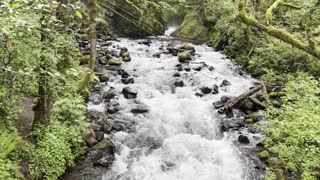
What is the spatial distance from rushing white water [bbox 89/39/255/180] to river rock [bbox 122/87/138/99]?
238 mm

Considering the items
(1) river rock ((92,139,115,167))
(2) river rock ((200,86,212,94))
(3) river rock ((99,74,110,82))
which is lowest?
(3) river rock ((99,74,110,82))

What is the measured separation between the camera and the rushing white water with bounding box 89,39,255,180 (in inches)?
344

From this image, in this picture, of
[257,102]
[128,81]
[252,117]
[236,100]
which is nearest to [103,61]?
[128,81]

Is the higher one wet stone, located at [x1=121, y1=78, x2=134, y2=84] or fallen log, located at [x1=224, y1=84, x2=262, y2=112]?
fallen log, located at [x1=224, y1=84, x2=262, y2=112]

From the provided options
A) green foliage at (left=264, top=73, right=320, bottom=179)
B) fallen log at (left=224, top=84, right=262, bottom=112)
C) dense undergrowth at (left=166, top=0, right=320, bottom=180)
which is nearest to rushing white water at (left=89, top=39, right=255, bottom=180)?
fallen log at (left=224, top=84, right=262, bottom=112)

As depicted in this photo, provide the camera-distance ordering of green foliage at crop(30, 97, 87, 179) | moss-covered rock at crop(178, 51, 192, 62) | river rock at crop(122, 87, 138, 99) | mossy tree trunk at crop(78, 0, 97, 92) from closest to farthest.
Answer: green foliage at crop(30, 97, 87, 179), mossy tree trunk at crop(78, 0, 97, 92), river rock at crop(122, 87, 138, 99), moss-covered rock at crop(178, 51, 192, 62)

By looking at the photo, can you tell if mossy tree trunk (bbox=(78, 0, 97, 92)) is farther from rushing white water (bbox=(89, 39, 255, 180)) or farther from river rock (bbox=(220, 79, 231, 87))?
river rock (bbox=(220, 79, 231, 87))

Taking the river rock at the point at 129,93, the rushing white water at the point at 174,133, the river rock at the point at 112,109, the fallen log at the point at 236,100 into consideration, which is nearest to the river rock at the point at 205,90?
the rushing white water at the point at 174,133

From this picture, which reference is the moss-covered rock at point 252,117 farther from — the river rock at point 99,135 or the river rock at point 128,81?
the river rock at point 128,81

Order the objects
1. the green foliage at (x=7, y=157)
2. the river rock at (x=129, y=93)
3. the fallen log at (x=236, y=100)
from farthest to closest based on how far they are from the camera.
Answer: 1. the river rock at (x=129, y=93)
2. the fallen log at (x=236, y=100)
3. the green foliage at (x=7, y=157)

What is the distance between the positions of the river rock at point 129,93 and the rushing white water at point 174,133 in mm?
238

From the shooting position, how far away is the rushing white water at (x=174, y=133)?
8727mm

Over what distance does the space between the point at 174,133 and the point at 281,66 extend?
8.19 metres

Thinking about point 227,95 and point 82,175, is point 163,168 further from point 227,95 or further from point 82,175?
point 227,95
